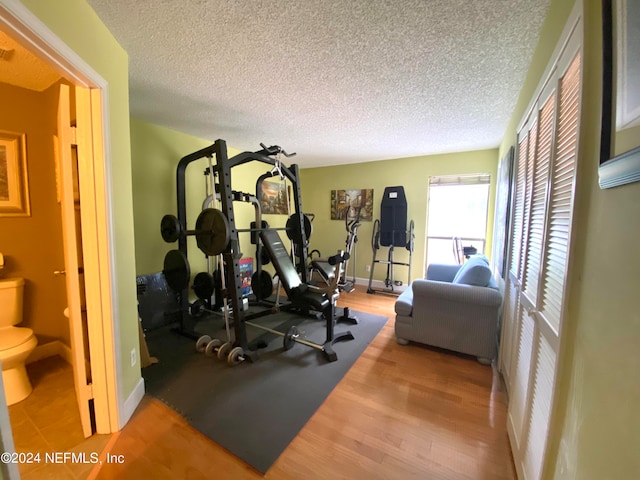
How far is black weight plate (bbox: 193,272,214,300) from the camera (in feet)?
9.75

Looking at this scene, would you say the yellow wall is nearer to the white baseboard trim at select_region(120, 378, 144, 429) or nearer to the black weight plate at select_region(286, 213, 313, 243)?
the white baseboard trim at select_region(120, 378, 144, 429)

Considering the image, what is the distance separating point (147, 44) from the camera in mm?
1508

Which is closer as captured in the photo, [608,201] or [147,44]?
[608,201]

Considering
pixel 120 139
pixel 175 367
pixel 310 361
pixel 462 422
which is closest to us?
pixel 120 139

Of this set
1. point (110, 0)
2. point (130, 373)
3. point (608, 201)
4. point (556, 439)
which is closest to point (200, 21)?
point (110, 0)

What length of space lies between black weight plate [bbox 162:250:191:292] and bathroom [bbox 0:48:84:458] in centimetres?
82

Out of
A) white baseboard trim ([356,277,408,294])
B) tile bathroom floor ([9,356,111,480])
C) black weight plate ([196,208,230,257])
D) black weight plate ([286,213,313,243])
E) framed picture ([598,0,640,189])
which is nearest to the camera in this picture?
framed picture ([598,0,640,189])

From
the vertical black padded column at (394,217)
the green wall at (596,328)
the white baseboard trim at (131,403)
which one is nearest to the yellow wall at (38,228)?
the white baseboard trim at (131,403)

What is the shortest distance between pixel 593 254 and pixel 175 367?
2.80 meters

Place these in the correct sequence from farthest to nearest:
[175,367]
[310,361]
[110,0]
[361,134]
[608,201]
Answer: [361,134], [310,361], [175,367], [110,0], [608,201]

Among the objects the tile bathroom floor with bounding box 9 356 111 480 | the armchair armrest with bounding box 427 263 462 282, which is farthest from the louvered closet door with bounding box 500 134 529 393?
the tile bathroom floor with bounding box 9 356 111 480

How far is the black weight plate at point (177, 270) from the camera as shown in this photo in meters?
2.51

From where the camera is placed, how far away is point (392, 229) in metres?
4.34

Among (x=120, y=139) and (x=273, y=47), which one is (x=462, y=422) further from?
(x=120, y=139)
